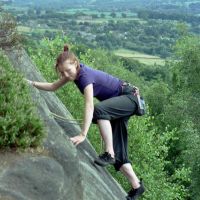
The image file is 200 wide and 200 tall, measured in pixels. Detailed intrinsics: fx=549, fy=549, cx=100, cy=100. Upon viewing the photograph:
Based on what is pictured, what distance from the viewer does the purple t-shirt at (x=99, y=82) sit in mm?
10805

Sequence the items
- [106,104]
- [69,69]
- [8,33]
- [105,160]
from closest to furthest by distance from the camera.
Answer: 1. [69,69]
2. [106,104]
3. [105,160]
4. [8,33]

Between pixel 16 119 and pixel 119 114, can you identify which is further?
pixel 119 114

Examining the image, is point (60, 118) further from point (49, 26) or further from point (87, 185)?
point (49, 26)

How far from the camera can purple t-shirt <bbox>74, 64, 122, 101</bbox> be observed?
10.8 meters

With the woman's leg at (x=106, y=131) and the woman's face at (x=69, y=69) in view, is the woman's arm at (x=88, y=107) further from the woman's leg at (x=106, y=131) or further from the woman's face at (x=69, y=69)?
the woman's leg at (x=106, y=131)

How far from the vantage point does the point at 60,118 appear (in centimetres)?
1234

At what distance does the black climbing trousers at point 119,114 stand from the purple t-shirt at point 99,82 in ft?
0.58

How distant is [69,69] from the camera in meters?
10.6

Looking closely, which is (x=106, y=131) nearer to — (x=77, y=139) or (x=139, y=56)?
(x=77, y=139)

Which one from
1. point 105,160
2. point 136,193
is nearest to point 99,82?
point 105,160

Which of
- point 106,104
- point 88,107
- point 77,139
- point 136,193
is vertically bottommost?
point 136,193

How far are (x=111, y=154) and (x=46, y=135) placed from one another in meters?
2.54

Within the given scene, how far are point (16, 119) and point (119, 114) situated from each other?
327cm

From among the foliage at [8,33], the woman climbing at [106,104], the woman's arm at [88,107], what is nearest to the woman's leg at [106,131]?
the woman climbing at [106,104]
